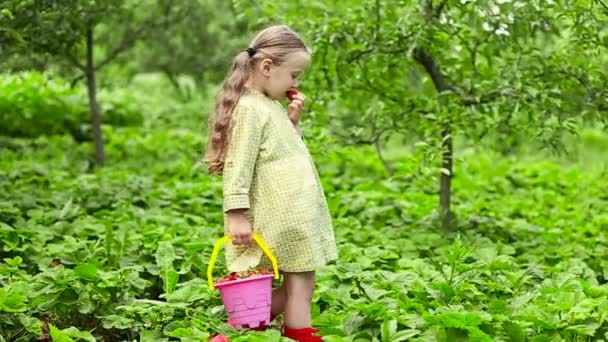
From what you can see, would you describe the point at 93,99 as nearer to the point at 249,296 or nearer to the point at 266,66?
the point at 266,66

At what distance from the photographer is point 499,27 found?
573cm

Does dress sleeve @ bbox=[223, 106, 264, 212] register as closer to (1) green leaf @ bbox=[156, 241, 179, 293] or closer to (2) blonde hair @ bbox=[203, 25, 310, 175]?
(2) blonde hair @ bbox=[203, 25, 310, 175]

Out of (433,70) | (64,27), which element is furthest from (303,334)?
(64,27)

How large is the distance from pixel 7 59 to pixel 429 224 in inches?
140

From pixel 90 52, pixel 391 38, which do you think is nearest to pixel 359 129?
pixel 391 38

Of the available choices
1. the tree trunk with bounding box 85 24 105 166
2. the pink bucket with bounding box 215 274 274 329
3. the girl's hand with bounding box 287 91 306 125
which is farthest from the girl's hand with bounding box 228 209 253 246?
the tree trunk with bounding box 85 24 105 166

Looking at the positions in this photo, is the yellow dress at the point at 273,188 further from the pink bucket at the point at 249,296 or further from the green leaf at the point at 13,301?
the green leaf at the point at 13,301

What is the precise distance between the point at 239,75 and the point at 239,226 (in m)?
0.63

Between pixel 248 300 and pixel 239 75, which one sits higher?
pixel 239 75

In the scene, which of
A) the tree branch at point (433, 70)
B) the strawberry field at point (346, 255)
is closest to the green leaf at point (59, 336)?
the strawberry field at point (346, 255)

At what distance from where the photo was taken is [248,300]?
3838 mm

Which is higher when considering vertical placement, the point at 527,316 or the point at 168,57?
the point at 168,57

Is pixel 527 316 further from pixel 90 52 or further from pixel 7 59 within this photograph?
pixel 90 52

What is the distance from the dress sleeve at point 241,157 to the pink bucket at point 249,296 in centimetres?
18
